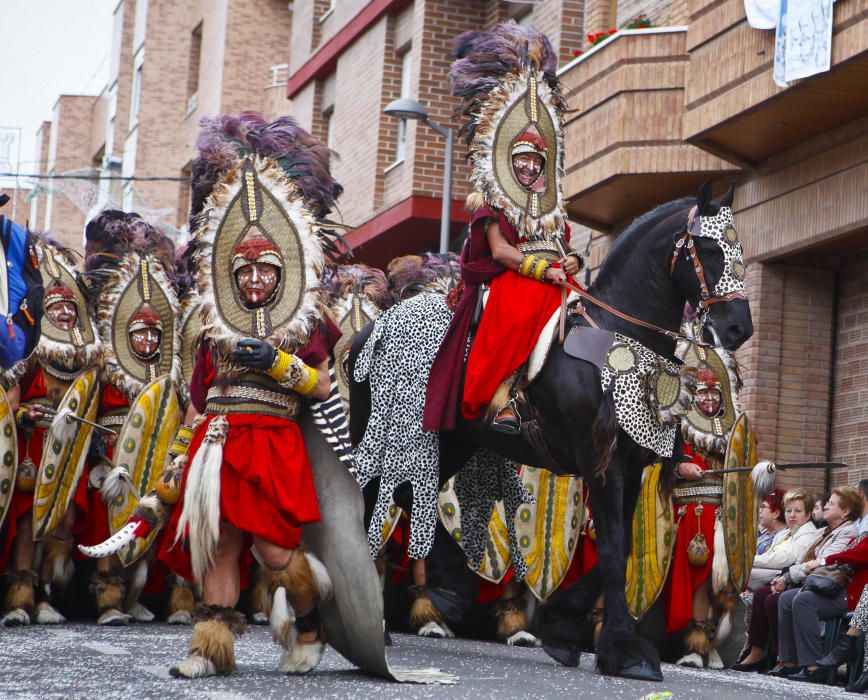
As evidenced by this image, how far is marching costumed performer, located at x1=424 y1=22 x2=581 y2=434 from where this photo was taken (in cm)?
961

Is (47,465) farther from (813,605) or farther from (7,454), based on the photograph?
(813,605)

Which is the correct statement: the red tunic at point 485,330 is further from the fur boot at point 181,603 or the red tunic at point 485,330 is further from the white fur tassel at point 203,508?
the fur boot at point 181,603

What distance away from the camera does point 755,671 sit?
1274 centimetres

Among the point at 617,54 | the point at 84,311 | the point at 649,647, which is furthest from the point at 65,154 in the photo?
the point at 649,647

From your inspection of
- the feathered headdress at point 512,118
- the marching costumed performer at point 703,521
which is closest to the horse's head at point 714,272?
the feathered headdress at point 512,118

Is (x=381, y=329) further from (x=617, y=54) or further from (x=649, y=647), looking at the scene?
(x=617, y=54)

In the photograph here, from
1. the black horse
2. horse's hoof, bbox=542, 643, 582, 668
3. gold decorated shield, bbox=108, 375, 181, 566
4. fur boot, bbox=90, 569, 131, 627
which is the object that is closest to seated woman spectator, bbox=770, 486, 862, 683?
the black horse

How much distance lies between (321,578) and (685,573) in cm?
469

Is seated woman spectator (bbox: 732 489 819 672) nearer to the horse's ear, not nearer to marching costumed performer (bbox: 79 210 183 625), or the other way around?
the horse's ear

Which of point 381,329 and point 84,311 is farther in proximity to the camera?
point 84,311

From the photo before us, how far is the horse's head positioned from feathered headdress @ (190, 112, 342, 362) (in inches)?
84.2

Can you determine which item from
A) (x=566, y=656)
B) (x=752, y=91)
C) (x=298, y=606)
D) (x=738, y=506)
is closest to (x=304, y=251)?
(x=298, y=606)

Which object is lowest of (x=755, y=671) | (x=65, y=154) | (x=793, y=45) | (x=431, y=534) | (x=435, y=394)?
(x=755, y=671)

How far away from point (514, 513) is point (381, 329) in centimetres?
148
